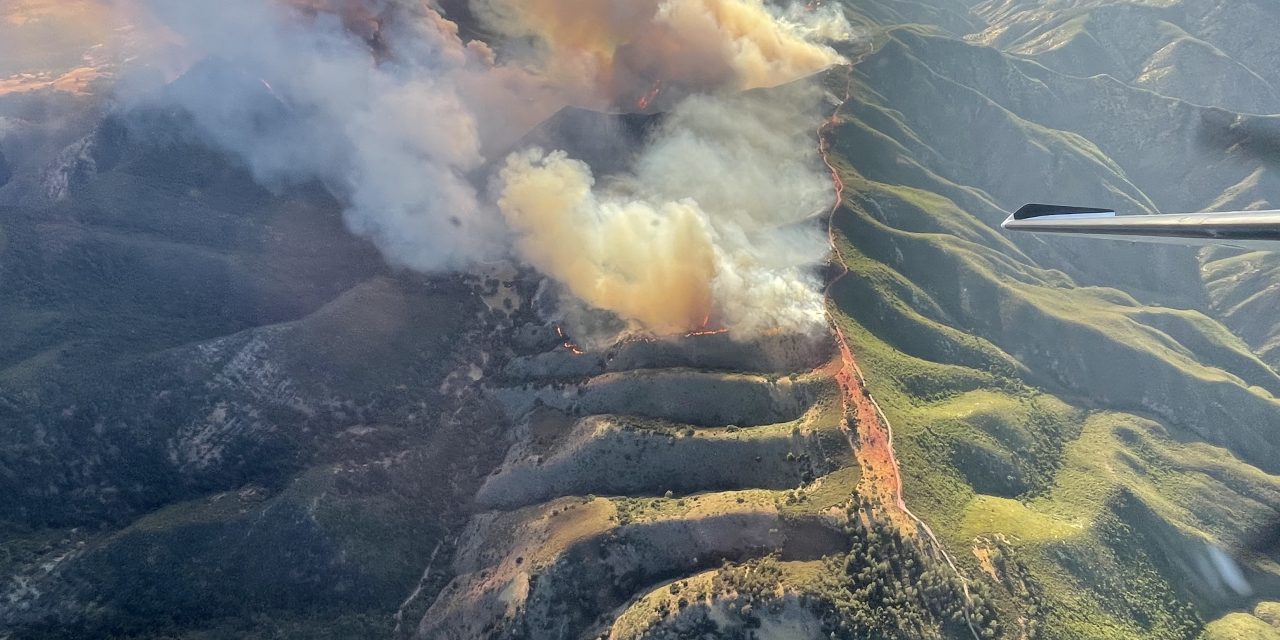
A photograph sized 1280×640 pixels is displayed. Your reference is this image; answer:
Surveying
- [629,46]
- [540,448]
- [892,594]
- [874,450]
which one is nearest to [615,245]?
[540,448]

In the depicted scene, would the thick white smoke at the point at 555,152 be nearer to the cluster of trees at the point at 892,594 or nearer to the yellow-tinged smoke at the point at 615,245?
the yellow-tinged smoke at the point at 615,245

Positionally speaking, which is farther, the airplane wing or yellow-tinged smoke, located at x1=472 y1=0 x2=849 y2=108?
yellow-tinged smoke, located at x1=472 y1=0 x2=849 y2=108

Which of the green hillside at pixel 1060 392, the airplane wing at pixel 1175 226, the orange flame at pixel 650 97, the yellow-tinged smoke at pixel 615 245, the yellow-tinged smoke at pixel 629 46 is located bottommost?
the green hillside at pixel 1060 392

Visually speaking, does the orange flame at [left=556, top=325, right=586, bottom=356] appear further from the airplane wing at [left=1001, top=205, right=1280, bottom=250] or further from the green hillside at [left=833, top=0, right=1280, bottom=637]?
the airplane wing at [left=1001, top=205, right=1280, bottom=250]

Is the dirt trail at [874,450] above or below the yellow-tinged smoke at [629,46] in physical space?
below

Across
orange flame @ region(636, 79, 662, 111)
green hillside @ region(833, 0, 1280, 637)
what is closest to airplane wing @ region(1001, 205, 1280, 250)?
green hillside @ region(833, 0, 1280, 637)

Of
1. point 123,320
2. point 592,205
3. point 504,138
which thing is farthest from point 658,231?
point 123,320

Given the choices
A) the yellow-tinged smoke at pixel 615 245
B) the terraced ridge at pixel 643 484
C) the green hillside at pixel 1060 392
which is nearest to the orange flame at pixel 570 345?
the terraced ridge at pixel 643 484
